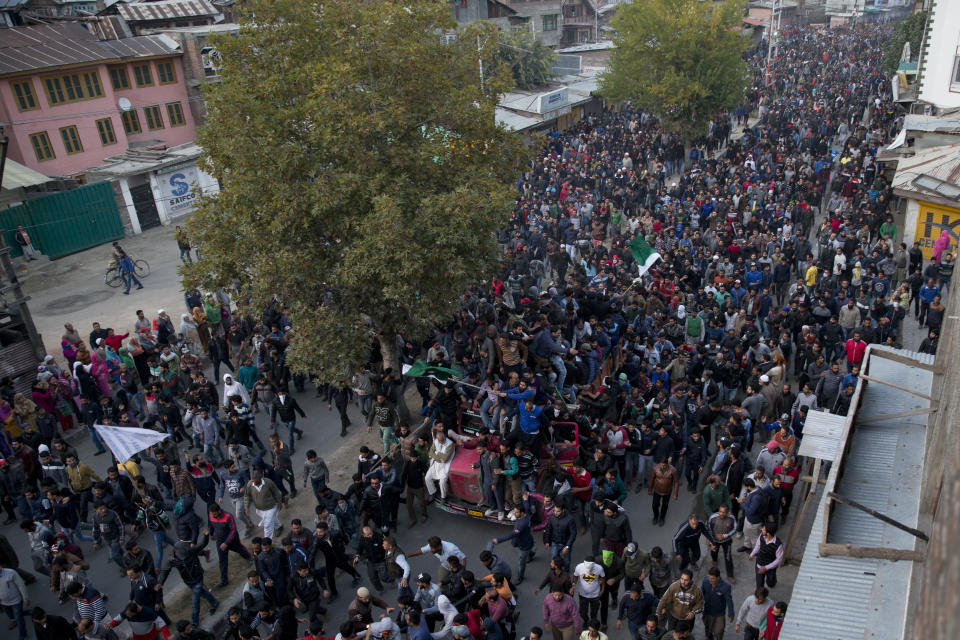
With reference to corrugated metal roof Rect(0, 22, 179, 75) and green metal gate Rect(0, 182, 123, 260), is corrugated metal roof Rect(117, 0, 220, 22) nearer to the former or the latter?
corrugated metal roof Rect(0, 22, 179, 75)

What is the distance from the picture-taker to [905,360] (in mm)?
8875

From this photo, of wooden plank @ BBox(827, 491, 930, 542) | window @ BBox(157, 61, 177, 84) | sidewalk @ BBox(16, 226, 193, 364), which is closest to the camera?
wooden plank @ BBox(827, 491, 930, 542)

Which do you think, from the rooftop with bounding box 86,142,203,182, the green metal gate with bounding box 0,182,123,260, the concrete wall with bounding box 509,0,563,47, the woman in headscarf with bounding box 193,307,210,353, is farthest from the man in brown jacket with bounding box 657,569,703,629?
the concrete wall with bounding box 509,0,563,47

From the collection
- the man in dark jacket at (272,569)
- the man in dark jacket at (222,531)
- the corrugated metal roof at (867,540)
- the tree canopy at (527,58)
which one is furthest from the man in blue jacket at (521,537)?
the tree canopy at (527,58)

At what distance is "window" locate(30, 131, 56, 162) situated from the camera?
2942 centimetres

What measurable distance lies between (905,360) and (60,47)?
3341 cm

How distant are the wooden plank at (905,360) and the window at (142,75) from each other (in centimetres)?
3359

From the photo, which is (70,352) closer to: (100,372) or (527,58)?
(100,372)

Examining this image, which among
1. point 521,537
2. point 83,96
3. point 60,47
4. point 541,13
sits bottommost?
point 521,537

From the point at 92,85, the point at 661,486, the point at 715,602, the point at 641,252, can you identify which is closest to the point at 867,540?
the point at 715,602

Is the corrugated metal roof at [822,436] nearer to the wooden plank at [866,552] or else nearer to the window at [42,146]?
the wooden plank at [866,552]

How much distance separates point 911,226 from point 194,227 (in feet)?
61.7

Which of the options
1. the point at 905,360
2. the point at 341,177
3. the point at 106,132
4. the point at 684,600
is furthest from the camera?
the point at 106,132

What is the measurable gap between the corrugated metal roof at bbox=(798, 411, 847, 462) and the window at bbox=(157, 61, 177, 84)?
33982mm
